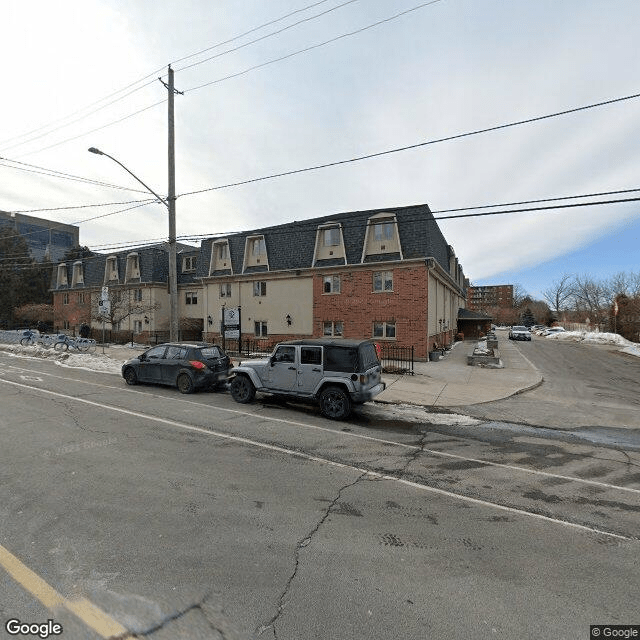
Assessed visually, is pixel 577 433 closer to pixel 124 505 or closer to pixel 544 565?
pixel 544 565

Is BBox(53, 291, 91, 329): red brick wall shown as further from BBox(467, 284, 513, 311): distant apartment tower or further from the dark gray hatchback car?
BBox(467, 284, 513, 311): distant apartment tower

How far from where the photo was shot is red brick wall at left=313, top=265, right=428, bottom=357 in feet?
65.6

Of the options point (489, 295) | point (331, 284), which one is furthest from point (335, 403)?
point (489, 295)

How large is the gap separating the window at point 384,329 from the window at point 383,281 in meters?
2.04

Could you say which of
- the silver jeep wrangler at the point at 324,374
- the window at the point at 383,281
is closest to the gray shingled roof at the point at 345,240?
the window at the point at 383,281

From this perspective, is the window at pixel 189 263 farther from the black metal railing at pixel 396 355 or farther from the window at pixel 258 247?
the black metal railing at pixel 396 355

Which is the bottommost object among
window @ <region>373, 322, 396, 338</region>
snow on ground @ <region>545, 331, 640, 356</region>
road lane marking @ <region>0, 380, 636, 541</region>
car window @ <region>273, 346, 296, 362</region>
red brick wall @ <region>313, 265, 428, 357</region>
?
road lane marking @ <region>0, 380, 636, 541</region>

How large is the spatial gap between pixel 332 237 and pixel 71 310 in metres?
31.4

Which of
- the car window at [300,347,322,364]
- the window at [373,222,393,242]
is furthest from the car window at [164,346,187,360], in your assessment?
the window at [373,222,393,242]

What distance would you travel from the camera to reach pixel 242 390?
10289mm

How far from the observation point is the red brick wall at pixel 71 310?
36.5 meters

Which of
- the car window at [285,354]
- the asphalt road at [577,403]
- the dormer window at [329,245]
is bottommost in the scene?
the asphalt road at [577,403]

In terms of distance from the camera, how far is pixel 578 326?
6225 centimetres

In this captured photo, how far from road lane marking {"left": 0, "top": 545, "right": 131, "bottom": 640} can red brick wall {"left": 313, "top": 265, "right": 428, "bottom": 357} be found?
18.7 metres
